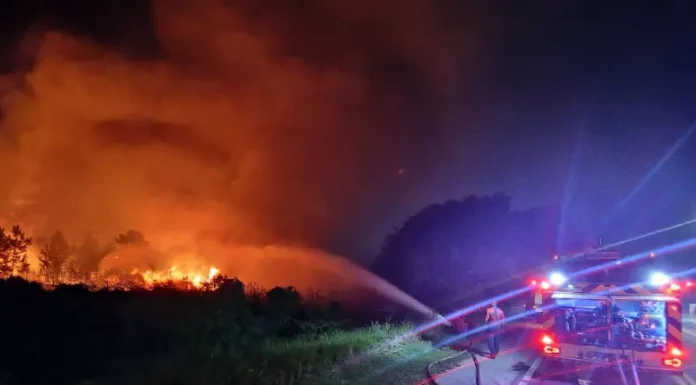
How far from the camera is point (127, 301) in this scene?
13625 millimetres

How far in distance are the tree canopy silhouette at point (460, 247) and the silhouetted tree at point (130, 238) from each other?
11.4m

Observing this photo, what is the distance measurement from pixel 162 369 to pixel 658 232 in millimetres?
41240

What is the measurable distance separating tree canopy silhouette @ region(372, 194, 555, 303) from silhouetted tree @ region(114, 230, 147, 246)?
450 inches

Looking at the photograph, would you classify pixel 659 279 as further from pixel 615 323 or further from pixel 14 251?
pixel 14 251

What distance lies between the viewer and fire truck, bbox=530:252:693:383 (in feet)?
31.8

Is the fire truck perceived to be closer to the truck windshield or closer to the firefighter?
the truck windshield

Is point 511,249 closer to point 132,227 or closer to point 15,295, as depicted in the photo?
point 132,227

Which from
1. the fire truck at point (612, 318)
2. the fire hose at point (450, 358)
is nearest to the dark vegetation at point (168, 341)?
the fire hose at point (450, 358)

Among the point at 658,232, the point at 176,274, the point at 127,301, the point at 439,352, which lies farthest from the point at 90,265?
the point at 658,232

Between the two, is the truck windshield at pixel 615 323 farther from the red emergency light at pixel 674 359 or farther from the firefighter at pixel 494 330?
the firefighter at pixel 494 330

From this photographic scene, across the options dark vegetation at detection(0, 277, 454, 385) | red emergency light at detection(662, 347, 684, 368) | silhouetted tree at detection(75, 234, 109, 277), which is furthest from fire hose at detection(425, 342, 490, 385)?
silhouetted tree at detection(75, 234, 109, 277)

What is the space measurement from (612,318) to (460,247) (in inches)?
764

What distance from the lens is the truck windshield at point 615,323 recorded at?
9742mm

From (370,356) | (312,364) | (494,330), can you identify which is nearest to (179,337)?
(312,364)
